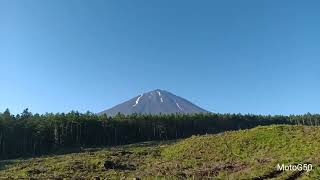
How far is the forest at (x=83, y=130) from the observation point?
126875 millimetres

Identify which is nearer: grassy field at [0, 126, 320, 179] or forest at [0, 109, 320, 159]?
grassy field at [0, 126, 320, 179]

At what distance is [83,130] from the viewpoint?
144 metres

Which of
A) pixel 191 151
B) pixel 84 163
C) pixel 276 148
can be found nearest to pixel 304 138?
pixel 276 148

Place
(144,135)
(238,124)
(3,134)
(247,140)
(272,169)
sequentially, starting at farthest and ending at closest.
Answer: (238,124) < (144,135) < (3,134) < (247,140) < (272,169)

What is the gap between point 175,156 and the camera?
5875 centimetres

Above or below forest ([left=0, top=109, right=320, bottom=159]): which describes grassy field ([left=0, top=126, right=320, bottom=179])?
below

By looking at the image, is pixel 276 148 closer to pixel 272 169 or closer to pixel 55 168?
pixel 272 169

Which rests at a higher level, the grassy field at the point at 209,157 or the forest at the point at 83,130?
the forest at the point at 83,130

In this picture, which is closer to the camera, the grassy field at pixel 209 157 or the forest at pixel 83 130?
the grassy field at pixel 209 157

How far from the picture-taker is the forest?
416ft

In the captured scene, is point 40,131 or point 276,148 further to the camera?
point 40,131

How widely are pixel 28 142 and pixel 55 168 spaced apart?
84515 mm

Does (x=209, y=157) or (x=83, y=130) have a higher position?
(x=83, y=130)

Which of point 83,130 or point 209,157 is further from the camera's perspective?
point 83,130
